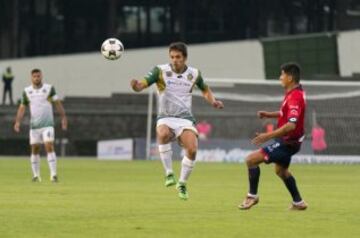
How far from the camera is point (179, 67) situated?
18.1 m

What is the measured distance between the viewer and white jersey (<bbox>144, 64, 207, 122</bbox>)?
1822cm

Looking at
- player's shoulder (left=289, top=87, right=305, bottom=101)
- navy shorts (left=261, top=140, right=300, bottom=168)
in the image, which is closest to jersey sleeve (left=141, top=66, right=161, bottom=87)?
navy shorts (left=261, top=140, right=300, bottom=168)

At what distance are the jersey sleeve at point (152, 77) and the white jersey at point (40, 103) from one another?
7430 millimetres

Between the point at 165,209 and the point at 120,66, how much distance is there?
40084mm

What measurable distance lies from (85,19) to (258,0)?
8317 mm

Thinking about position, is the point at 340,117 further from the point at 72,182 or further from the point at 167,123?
the point at 167,123

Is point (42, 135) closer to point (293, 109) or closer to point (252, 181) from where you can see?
point (252, 181)

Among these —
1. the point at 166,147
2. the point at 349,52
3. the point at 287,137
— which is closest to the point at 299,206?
the point at 287,137

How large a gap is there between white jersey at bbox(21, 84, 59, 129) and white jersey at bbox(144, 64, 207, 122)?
715 centimetres

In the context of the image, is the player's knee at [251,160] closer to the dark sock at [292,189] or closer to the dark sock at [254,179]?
the dark sock at [254,179]

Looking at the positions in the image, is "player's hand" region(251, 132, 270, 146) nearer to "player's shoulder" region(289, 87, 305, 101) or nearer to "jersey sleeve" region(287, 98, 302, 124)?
"jersey sleeve" region(287, 98, 302, 124)

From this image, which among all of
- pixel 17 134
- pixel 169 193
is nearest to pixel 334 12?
pixel 17 134

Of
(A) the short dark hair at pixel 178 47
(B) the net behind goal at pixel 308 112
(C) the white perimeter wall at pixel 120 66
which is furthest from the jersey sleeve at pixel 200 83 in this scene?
(C) the white perimeter wall at pixel 120 66

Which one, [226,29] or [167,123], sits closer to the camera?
[167,123]
